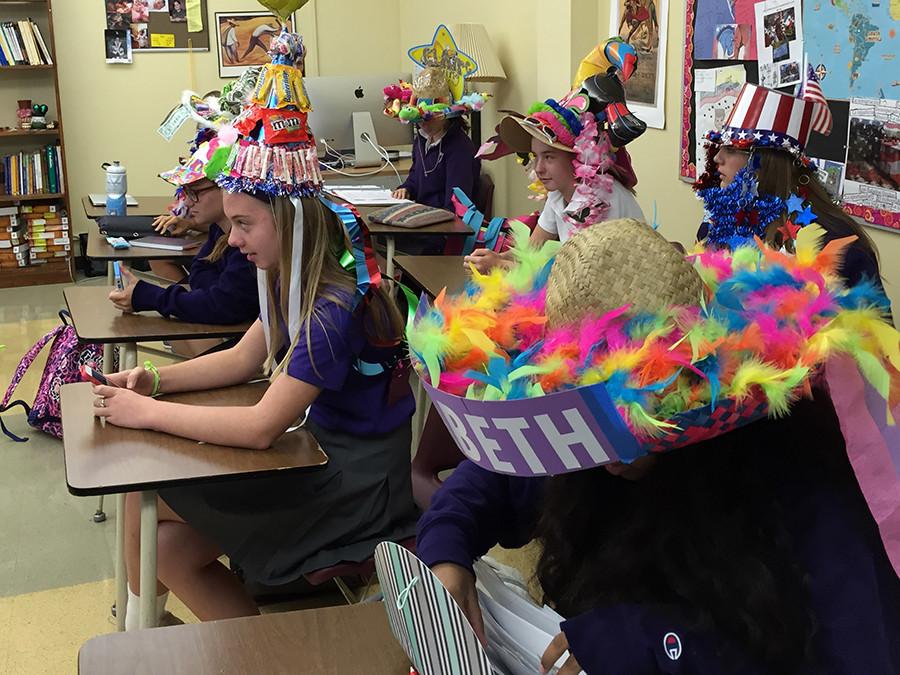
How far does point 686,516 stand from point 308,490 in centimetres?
115

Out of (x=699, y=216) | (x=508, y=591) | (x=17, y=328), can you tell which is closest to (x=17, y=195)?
(x=17, y=328)

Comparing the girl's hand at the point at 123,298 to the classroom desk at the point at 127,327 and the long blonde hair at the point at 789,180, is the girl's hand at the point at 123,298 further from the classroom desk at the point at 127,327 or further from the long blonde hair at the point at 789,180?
the long blonde hair at the point at 789,180

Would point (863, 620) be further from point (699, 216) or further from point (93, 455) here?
point (699, 216)

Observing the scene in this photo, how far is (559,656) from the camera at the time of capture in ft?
2.82

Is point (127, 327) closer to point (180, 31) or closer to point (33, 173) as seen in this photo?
point (33, 173)

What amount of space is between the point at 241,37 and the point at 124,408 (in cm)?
544

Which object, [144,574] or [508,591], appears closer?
[508,591]

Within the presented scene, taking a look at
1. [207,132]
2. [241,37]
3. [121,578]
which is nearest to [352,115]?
[207,132]

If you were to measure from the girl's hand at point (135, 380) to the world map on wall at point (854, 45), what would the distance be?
77.8 inches

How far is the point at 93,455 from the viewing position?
161cm

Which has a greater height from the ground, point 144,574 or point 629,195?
point 629,195

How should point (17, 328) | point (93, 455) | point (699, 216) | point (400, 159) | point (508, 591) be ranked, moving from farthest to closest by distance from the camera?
point (400, 159) → point (17, 328) → point (699, 216) → point (93, 455) → point (508, 591)

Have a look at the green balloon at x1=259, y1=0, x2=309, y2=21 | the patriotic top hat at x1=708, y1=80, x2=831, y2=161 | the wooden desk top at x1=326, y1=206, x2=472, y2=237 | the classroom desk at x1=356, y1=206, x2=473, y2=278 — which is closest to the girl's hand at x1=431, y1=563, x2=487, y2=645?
the green balloon at x1=259, y1=0, x2=309, y2=21

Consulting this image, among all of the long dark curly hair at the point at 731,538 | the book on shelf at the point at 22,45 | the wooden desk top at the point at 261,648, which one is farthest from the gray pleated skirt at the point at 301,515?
the book on shelf at the point at 22,45
